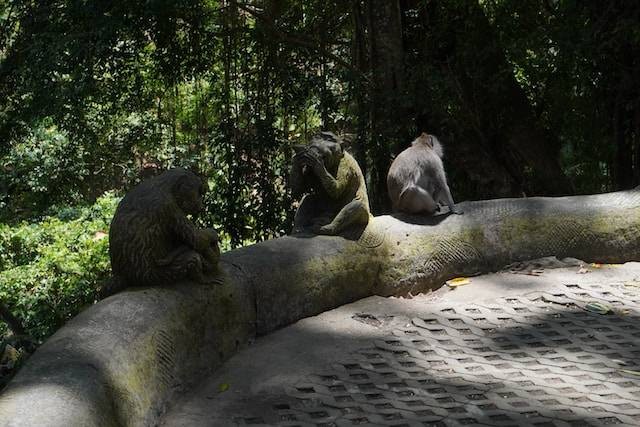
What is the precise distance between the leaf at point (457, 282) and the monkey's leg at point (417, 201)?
559mm

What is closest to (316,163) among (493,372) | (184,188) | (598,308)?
(184,188)

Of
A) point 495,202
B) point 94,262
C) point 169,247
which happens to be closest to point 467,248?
point 495,202

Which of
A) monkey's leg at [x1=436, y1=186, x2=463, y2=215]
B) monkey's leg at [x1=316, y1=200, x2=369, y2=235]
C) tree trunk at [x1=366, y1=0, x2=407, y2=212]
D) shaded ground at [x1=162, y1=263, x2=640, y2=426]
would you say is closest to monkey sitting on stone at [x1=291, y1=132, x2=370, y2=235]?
monkey's leg at [x1=316, y1=200, x2=369, y2=235]

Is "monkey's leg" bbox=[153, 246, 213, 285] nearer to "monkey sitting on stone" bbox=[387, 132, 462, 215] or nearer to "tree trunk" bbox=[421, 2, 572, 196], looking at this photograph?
"monkey sitting on stone" bbox=[387, 132, 462, 215]

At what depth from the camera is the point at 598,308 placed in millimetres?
5559

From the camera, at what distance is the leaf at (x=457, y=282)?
609cm

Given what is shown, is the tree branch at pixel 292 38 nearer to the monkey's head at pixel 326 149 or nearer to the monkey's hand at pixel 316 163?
the monkey's head at pixel 326 149

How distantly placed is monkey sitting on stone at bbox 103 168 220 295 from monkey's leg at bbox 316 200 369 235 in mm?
1275

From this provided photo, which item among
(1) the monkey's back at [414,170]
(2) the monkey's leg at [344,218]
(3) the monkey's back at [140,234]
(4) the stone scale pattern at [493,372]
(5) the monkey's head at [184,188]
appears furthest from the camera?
(1) the monkey's back at [414,170]

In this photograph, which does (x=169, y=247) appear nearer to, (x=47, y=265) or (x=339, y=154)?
(x=339, y=154)

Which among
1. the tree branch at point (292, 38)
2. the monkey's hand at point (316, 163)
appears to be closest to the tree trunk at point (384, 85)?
the tree branch at point (292, 38)

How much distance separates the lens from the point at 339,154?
5.61 meters

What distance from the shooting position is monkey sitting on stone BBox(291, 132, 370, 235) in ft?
18.0

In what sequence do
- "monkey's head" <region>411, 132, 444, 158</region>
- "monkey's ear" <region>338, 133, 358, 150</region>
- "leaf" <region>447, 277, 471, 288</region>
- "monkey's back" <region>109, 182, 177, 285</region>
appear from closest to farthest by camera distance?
"monkey's back" <region>109, 182, 177, 285</region>, "leaf" <region>447, 277, 471, 288</region>, "monkey's head" <region>411, 132, 444, 158</region>, "monkey's ear" <region>338, 133, 358, 150</region>
